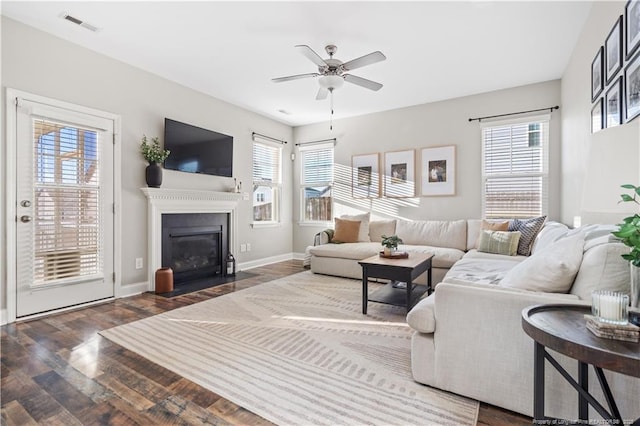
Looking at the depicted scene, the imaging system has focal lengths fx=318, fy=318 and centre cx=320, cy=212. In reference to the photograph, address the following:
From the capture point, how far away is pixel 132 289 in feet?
12.4

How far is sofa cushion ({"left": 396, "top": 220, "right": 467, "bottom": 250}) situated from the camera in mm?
4543

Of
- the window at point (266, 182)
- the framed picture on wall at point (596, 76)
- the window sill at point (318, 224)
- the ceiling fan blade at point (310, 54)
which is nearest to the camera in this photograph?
the framed picture on wall at point (596, 76)

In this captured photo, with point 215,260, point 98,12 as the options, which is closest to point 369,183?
point 215,260

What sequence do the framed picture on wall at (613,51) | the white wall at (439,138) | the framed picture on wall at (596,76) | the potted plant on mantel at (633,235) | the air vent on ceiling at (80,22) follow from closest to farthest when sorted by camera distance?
the potted plant on mantel at (633,235) → the framed picture on wall at (613,51) → the framed picture on wall at (596,76) → the air vent on ceiling at (80,22) → the white wall at (439,138)

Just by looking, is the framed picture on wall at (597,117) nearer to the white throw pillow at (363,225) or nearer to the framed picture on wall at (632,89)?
the framed picture on wall at (632,89)

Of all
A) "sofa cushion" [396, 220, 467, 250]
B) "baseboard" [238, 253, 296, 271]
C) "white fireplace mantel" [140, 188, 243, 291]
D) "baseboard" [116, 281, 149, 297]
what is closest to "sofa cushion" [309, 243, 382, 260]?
"sofa cushion" [396, 220, 467, 250]

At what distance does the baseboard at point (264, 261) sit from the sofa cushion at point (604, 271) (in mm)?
4516

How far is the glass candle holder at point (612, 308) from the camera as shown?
1.08 m

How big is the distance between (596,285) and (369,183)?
14.2 ft

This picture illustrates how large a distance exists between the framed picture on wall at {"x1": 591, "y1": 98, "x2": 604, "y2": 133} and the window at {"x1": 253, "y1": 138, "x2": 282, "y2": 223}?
446cm

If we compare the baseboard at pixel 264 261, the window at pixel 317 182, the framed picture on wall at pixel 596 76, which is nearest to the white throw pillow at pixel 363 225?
the window at pixel 317 182

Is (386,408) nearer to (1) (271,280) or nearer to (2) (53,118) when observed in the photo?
(1) (271,280)

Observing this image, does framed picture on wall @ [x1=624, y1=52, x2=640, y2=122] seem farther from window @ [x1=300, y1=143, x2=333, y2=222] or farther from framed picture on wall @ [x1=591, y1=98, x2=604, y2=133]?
window @ [x1=300, y1=143, x2=333, y2=222]

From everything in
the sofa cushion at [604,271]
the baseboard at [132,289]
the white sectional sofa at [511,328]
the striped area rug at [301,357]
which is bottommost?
the striped area rug at [301,357]
